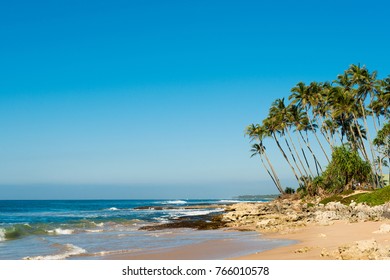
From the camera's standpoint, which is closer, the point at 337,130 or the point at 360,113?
the point at 360,113

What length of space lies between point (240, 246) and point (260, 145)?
57.3 meters

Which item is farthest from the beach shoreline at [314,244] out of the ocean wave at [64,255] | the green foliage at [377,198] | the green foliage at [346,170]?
the green foliage at [346,170]

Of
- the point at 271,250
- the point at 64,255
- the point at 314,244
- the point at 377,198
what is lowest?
the point at 64,255

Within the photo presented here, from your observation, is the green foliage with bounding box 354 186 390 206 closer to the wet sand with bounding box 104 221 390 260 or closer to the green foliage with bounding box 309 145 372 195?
the wet sand with bounding box 104 221 390 260

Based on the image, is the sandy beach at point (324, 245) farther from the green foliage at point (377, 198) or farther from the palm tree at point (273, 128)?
the palm tree at point (273, 128)

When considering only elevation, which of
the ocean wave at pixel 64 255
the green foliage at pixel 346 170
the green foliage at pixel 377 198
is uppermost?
the green foliage at pixel 346 170

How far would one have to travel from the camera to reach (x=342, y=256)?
10.9 metres

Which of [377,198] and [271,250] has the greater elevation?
[377,198]

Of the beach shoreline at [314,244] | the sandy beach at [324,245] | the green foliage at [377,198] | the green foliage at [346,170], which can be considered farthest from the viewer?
the green foliage at [346,170]

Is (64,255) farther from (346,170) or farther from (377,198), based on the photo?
(346,170)

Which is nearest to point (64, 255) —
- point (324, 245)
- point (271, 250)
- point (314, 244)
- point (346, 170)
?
point (271, 250)

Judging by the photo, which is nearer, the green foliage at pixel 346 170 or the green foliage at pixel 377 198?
the green foliage at pixel 377 198
